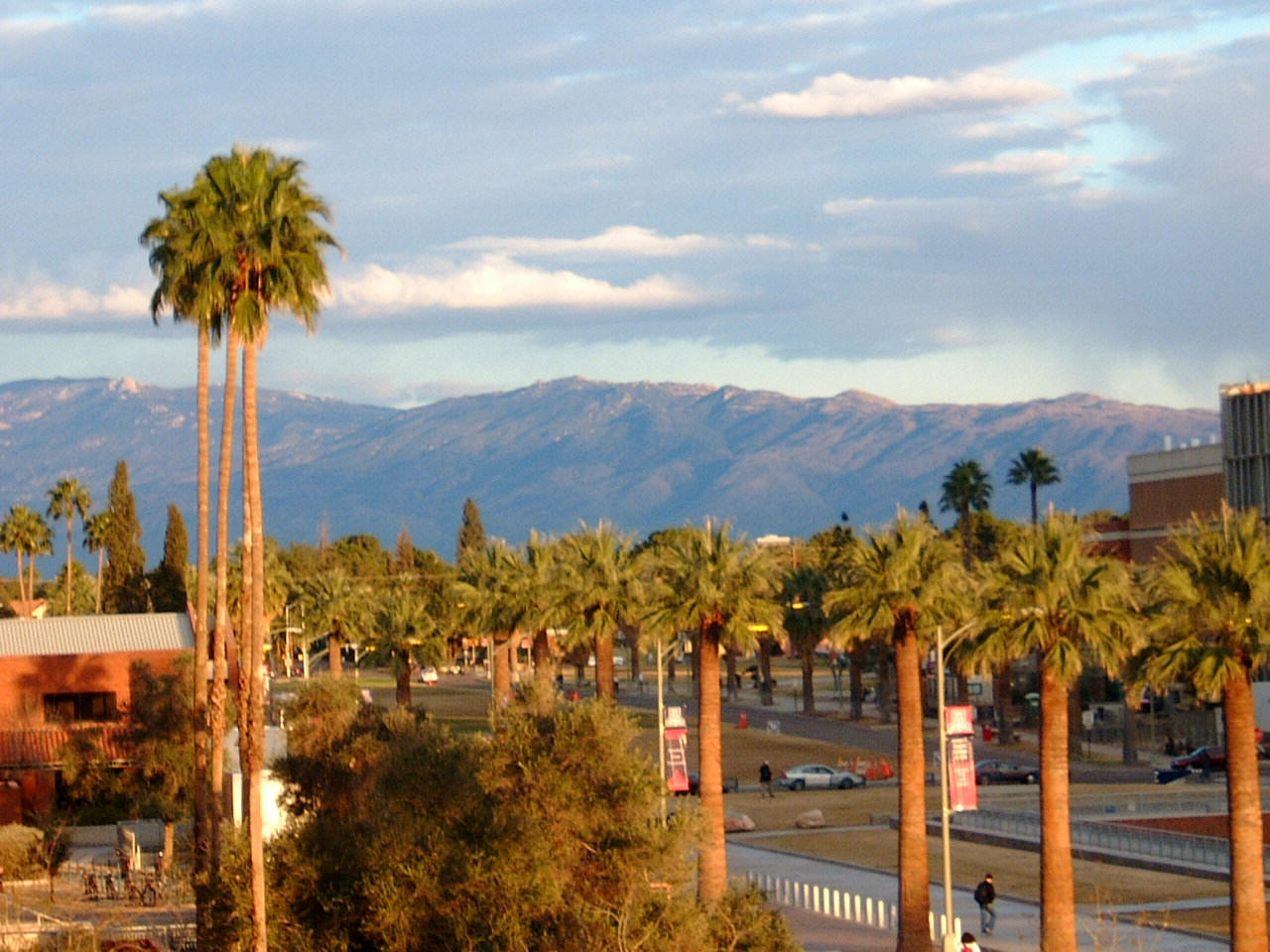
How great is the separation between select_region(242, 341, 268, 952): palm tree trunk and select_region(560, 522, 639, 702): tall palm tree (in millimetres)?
22953

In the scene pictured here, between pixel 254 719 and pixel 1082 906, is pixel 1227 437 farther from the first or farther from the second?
pixel 254 719

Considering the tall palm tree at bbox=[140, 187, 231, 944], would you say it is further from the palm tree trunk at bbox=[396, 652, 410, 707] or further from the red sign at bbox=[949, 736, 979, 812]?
the palm tree trunk at bbox=[396, 652, 410, 707]

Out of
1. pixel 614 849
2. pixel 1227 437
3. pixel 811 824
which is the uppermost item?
pixel 1227 437

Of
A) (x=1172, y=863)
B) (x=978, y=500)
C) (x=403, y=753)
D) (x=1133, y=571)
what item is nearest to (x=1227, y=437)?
(x=978, y=500)

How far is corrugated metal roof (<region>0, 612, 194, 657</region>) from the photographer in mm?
66562

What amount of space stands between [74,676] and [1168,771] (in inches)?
1808

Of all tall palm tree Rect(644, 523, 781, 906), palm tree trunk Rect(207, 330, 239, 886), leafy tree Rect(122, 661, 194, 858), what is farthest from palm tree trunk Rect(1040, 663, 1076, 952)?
leafy tree Rect(122, 661, 194, 858)

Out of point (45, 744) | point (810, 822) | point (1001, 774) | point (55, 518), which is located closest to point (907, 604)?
point (810, 822)

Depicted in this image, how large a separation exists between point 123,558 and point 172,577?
5.61 meters

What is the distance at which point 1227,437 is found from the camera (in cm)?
10219

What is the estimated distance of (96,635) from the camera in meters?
68.2

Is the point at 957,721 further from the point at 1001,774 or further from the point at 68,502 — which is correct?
the point at 68,502

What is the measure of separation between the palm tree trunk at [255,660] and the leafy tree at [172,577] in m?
83.3

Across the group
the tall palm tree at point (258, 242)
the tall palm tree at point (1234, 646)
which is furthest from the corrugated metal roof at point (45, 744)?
the tall palm tree at point (1234, 646)
